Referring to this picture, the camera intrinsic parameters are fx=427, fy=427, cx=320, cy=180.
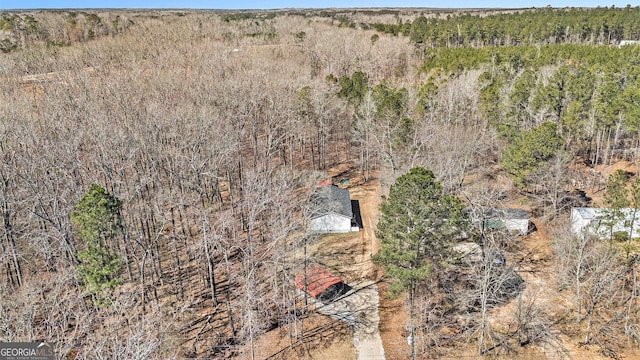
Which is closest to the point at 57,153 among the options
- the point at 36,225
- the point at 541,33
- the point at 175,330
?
the point at 36,225

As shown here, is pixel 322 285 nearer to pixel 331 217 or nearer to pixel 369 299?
pixel 369 299

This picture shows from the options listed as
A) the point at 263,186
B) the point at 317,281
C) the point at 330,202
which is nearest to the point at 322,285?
the point at 317,281

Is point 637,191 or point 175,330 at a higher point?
point 637,191

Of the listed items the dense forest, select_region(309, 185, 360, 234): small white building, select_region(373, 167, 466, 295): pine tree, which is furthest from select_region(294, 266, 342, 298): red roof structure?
select_region(309, 185, 360, 234): small white building

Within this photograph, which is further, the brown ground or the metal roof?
the metal roof

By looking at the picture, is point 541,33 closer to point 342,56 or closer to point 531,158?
point 342,56

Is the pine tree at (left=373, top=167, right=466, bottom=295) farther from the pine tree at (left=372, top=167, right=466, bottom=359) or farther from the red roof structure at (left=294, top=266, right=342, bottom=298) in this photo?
the red roof structure at (left=294, top=266, right=342, bottom=298)
